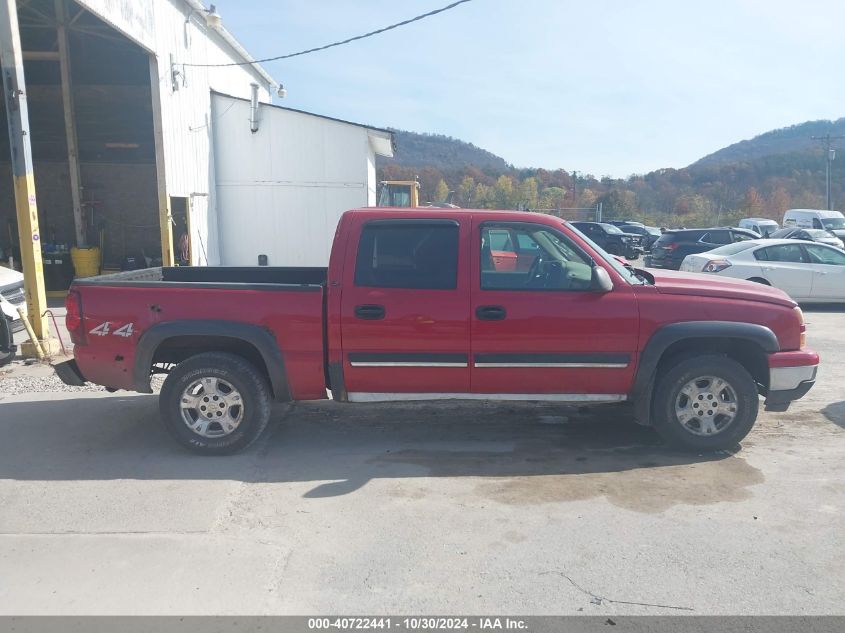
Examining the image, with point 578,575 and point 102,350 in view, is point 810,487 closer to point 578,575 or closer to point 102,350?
point 578,575

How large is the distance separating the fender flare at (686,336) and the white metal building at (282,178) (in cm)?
1354

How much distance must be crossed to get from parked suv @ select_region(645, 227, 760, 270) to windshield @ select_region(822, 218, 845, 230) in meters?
12.1

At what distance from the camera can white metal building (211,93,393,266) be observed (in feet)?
58.6

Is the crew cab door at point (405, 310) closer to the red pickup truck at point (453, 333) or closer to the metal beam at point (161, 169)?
the red pickup truck at point (453, 333)

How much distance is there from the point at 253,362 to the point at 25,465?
184 centimetres

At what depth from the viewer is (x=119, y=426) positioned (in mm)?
6145

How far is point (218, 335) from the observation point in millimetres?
5168

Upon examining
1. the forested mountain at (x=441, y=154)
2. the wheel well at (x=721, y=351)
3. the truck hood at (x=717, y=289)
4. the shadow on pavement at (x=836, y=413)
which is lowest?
the shadow on pavement at (x=836, y=413)

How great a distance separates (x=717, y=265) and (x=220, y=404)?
1062 centimetres

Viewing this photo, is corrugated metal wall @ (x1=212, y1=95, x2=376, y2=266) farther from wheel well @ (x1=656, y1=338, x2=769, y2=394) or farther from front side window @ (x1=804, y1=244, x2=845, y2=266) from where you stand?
wheel well @ (x1=656, y1=338, x2=769, y2=394)

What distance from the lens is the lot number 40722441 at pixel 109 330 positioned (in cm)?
525

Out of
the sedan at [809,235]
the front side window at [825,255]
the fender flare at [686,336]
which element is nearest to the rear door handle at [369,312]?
the fender flare at [686,336]

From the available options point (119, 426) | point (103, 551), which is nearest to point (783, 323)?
point (103, 551)

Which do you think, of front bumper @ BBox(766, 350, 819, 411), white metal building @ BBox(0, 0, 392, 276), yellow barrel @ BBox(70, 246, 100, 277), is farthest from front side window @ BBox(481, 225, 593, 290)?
yellow barrel @ BBox(70, 246, 100, 277)
